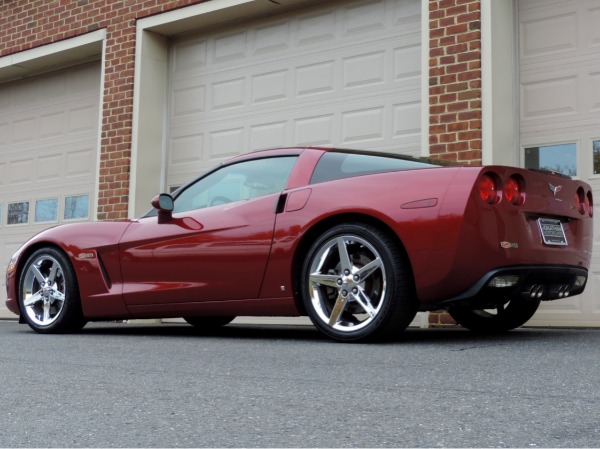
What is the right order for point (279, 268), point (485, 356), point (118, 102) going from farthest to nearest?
point (118, 102) < point (279, 268) < point (485, 356)

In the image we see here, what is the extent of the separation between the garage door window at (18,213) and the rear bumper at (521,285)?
8576mm

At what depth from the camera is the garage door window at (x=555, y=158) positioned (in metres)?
7.61

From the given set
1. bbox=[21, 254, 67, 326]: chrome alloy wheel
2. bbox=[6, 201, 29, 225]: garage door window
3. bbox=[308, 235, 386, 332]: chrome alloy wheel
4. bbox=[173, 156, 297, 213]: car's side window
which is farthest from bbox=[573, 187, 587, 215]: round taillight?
bbox=[6, 201, 29, 225]: garage door window

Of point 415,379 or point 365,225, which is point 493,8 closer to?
point 365,225

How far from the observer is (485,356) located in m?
4.33

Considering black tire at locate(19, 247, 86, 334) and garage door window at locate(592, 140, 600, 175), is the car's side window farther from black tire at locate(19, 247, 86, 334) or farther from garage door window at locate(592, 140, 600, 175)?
garage door window at locate(592, 140, 600, 175)

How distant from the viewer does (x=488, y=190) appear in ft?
15.7

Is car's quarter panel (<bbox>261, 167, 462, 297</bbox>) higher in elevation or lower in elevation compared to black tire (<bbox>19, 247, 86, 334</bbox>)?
higher

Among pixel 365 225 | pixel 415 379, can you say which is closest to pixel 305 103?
pixel 365 225

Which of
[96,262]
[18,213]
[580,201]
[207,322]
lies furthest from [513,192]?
[18,213]

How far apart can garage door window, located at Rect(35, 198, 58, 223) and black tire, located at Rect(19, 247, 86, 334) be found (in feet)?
17.0

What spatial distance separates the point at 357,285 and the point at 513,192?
1.03 metres

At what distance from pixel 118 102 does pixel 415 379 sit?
7.98 metres

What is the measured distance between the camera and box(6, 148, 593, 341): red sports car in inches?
188
